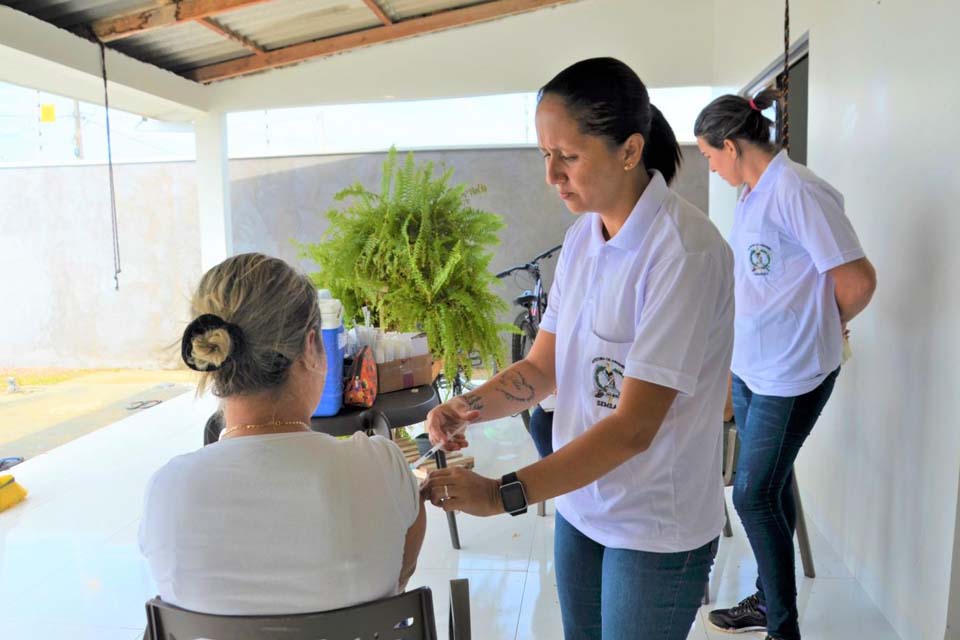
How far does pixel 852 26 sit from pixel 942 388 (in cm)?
138

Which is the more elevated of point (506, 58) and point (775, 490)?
point (506, 58)

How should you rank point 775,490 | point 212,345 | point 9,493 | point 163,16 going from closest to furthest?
point 212,345
point 775,490
point 9,493
point 163,16

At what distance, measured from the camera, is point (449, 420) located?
1310 mm

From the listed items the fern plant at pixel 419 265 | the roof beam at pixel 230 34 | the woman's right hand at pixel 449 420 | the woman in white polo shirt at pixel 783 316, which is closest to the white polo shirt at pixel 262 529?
the woman's right hand at pixel 449 420

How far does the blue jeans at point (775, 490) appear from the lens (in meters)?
1.91

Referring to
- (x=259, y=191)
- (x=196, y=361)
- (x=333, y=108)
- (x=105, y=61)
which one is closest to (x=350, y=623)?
(x=196, y=361)

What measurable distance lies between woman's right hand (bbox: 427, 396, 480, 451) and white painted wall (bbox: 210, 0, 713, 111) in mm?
4966

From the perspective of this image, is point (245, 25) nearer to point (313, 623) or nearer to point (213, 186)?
point (213, 186)

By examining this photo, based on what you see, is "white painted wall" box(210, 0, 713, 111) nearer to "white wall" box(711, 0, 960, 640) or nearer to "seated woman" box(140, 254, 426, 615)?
"white wall" box(711, 0, 960, 640)

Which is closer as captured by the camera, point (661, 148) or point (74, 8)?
point (661, 148)

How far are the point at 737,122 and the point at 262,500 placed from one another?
5.49 feet

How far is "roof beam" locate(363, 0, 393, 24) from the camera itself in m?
5.31

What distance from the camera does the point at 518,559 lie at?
2854 millimetres

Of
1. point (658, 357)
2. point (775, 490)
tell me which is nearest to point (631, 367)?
point (658, 357)
